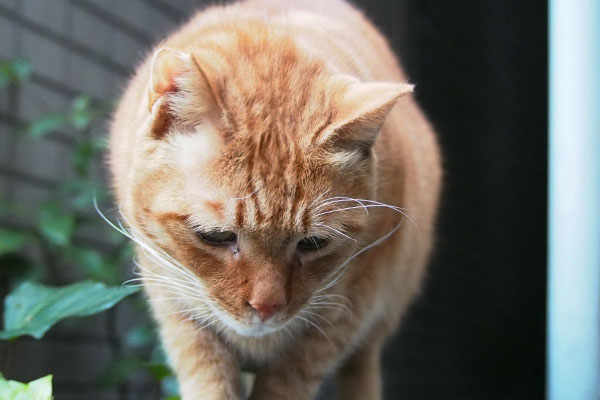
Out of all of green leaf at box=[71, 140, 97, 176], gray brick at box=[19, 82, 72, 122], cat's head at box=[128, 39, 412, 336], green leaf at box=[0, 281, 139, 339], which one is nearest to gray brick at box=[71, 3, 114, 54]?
gray brick at box=[19, 82, 72, 122]

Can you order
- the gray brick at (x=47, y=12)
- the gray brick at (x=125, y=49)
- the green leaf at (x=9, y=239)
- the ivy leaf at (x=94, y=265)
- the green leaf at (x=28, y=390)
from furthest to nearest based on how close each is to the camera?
the gray brick at (x=125, y=49)
the gray brick at (x=47, y=12)
the ivy leaf at (x=94, y=265)
the green leaf at (x=9, y=239)
the green leaf at (x=28, y=390)

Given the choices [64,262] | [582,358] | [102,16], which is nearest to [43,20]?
[102,16]

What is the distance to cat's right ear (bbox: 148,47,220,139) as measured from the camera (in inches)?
36.7

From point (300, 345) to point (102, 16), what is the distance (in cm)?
172

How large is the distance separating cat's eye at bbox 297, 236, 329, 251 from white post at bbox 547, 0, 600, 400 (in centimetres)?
55

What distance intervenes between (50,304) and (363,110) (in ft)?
2.13

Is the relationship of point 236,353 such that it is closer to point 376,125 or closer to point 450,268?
point 376,125

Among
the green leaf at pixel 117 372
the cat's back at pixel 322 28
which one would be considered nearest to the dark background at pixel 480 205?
the cat's back at pixel 322 28

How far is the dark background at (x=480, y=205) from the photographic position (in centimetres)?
213

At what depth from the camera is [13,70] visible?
2.04 meters

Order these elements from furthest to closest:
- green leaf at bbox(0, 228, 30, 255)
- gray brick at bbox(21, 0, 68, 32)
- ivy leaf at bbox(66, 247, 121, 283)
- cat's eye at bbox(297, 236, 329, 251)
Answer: gray brick at bbox(21, 0, 68, 32), ivy leaf at bbox(66, 247, 121, 283), green leaf at bbox(0, 228, 30, 255), cat's eye at bbox(297, 236, 329, 251)

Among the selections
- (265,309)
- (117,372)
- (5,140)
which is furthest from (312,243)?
(5,140)

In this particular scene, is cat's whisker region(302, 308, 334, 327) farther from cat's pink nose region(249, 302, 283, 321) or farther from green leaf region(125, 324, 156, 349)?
green leaf region(125, 324, 156, 349)

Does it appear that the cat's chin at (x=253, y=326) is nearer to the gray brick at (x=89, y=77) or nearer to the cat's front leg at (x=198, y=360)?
the cat's front leg at (x=198, y=360)
